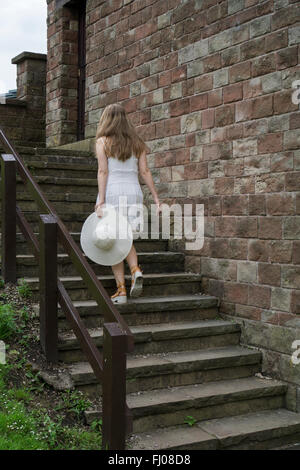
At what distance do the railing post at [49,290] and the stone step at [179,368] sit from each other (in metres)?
0.24

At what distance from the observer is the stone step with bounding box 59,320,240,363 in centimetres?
444

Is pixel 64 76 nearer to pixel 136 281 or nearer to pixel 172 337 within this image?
pixel 136 281

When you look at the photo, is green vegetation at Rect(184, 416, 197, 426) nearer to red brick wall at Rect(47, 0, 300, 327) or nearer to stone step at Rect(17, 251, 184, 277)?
red brick wall at Rect(47, 0, 300, 327)

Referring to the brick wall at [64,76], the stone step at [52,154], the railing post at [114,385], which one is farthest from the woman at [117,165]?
the brick wall at [64,76]

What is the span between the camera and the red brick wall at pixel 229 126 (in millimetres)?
4855

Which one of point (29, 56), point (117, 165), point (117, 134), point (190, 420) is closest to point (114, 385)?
point (190, 420)

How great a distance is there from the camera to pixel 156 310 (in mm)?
5156

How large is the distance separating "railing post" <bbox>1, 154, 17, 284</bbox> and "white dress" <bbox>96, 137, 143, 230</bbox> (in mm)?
879

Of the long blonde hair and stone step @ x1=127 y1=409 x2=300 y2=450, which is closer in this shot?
stone step @ x1=127 y1=409 x2=300 y2=450

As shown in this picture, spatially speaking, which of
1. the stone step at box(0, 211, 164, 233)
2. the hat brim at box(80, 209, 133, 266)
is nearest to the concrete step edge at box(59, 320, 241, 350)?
the hat brim at box(80, 209, 133, 266)
